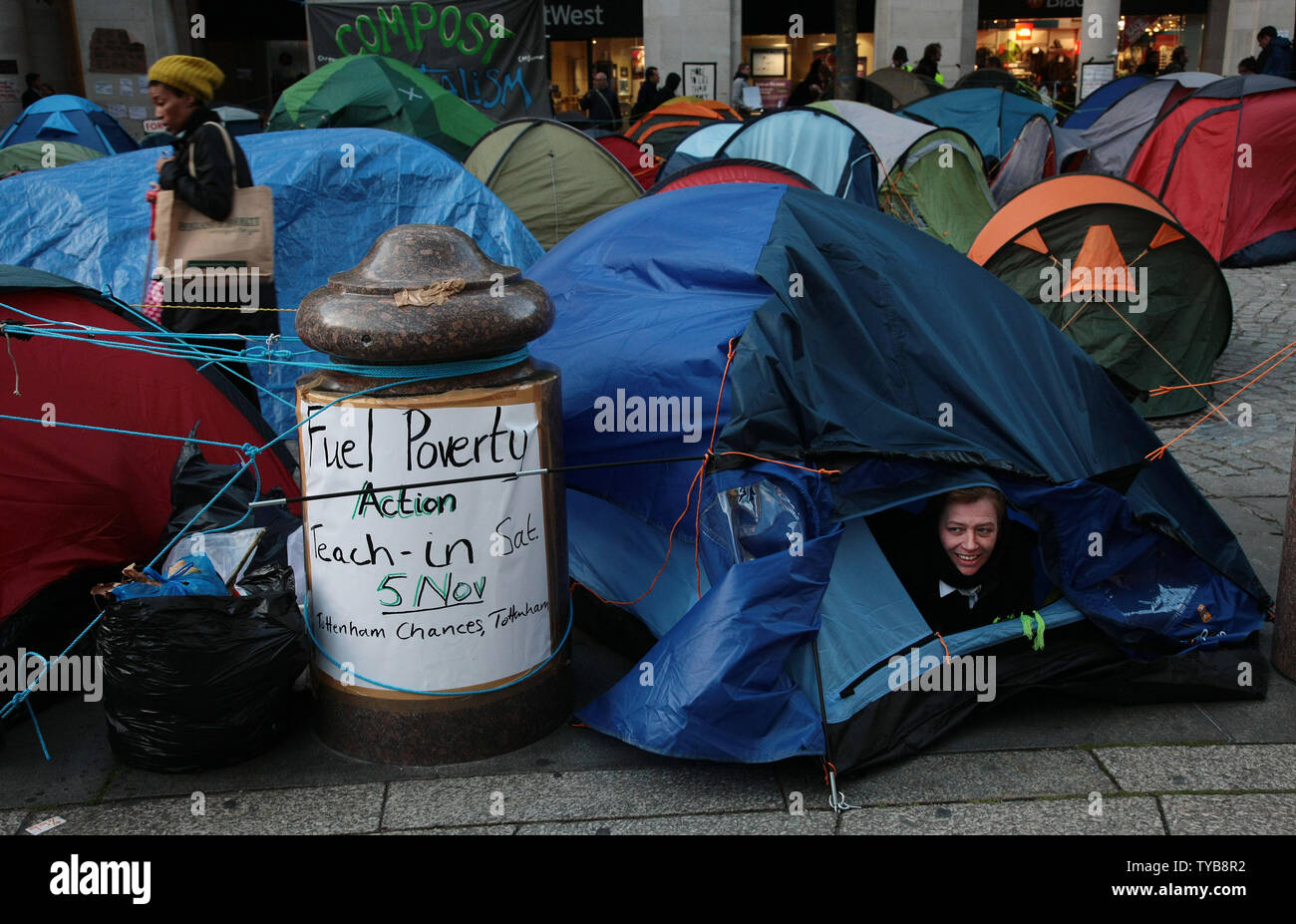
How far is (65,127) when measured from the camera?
42.2 ft

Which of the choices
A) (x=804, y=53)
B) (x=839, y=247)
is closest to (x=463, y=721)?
(x=839, y=247)

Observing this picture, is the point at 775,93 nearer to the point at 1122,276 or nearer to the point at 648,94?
the point at 648,94

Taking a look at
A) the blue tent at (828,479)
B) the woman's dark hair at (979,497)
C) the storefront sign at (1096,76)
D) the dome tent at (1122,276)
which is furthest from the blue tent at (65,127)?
the storefront sign at (1096,76)

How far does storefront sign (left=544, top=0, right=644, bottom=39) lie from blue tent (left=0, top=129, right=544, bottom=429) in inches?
691

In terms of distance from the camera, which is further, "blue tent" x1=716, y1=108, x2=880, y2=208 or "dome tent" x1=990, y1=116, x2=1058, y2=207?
"dome tent" x1=990, y1=116, x2=1058, y2=207

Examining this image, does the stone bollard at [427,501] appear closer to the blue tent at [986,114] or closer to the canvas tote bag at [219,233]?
the canvas tote bag at [219,233]

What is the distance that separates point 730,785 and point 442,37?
37.9 ft

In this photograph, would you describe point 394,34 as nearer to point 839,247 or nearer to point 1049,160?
point 1049,160

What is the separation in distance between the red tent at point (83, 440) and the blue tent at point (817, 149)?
275 inches

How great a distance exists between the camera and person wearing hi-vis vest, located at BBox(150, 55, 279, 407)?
4828 mm

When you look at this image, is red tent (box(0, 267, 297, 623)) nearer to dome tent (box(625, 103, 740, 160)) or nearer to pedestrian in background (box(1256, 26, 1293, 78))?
dome tent (box(625, 103, 740, 160))

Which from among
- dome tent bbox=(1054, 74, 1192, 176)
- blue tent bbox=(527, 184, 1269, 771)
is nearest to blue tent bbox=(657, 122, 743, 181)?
dome tent bbox=(1054, 74, 1192, 176)
